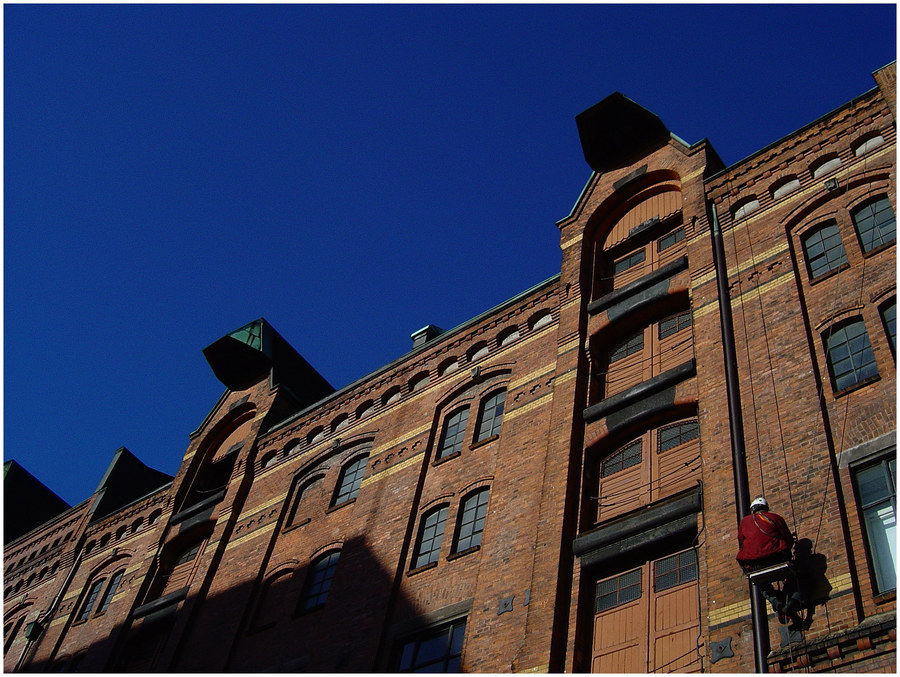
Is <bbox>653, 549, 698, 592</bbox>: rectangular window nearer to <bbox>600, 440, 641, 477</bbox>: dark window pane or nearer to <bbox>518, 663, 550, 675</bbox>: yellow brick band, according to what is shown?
<bbox>518, 663, 550, 675</bbox>: yellow brick band

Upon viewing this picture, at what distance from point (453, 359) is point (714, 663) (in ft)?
42.0

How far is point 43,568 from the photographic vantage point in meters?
31.9

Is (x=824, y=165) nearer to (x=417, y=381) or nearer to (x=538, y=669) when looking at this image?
(x=417, y=381)

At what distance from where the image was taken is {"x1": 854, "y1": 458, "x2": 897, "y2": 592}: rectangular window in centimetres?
1267

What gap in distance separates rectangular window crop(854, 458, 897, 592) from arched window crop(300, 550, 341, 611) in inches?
450

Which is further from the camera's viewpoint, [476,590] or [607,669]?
[476,590]

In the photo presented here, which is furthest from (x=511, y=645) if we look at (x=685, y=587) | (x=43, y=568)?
(x=43, y=568)

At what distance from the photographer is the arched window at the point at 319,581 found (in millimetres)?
20812

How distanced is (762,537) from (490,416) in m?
9.84

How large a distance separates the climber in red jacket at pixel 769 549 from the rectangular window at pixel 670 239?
9.94 meters

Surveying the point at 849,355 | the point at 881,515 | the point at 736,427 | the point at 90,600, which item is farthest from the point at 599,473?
the point at 90,600

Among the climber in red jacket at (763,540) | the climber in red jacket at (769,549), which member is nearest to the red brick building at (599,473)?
the climber in red jacket at (769,549)

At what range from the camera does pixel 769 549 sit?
12.6m

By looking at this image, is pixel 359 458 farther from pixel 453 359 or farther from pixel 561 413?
pixel 561 413
